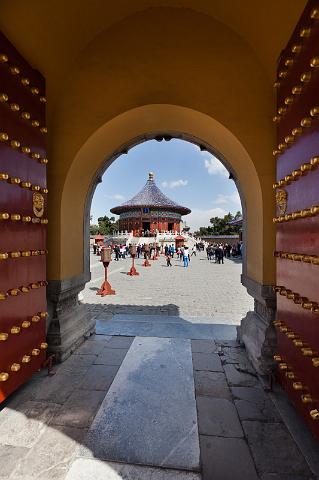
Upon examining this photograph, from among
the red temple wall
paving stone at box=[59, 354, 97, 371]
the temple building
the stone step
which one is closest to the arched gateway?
paving stone at box=[59, 354, 97, 371]

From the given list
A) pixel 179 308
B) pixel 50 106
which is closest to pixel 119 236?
pixel 179 308

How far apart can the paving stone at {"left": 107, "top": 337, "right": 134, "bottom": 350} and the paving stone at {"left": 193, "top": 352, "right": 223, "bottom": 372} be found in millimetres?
880

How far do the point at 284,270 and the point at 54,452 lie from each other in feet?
6.74

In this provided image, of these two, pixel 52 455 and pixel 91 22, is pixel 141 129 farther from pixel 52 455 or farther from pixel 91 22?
pixel 52 455

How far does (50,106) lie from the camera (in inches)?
111

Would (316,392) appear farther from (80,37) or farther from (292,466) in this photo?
(80,37)

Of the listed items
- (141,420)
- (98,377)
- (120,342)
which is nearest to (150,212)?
(120,342)

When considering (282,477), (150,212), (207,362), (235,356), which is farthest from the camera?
(150,212)

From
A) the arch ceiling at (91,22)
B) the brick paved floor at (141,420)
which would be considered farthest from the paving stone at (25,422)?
the arch ceiling at (91,22)

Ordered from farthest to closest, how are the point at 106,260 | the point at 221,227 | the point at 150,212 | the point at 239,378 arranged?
1. the point at 221,227
2. the point at 150,212
3. the point at 106,260
4. the point at 239,378

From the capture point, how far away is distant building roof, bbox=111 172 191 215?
129 ft

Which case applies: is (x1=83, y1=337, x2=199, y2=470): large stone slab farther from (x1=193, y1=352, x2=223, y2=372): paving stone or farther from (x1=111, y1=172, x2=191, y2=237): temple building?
(x1=111, y1=172, x2=191, y2=237): temple building

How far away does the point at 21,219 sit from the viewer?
2078 mm

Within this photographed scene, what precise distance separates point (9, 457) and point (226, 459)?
4.34 ft
